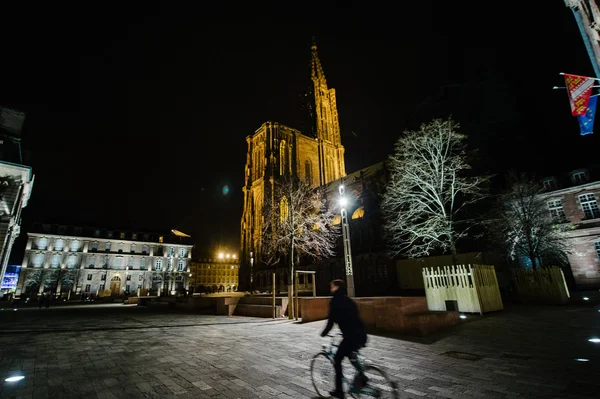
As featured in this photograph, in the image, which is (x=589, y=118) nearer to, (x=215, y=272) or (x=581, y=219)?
(x=581, y=219)

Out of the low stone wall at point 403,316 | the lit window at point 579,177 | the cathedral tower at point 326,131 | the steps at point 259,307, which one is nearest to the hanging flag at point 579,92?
the low stone wall at point 403,316

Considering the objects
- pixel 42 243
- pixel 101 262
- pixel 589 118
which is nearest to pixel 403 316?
pixel 589 118

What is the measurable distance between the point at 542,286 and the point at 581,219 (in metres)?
15.8

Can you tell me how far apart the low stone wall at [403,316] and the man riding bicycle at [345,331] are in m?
5.56

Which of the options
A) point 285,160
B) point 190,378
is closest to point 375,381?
point 190,378

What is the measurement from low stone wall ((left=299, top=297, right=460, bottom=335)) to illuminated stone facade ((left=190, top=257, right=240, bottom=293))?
77.1 meters

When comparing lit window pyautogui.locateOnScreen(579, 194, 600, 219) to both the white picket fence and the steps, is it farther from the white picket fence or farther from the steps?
the steps

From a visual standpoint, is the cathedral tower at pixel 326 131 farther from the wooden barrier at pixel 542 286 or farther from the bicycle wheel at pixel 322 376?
the bicycle wheel at pixel 322 376

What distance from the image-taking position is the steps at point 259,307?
15641 millimetres

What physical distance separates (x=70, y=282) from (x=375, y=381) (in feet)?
223

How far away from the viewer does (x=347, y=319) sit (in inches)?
163

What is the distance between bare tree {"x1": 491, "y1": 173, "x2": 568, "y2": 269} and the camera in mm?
21125

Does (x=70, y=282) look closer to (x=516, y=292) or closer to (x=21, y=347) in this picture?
(x=21, y=347)

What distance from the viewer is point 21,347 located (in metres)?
8.09
